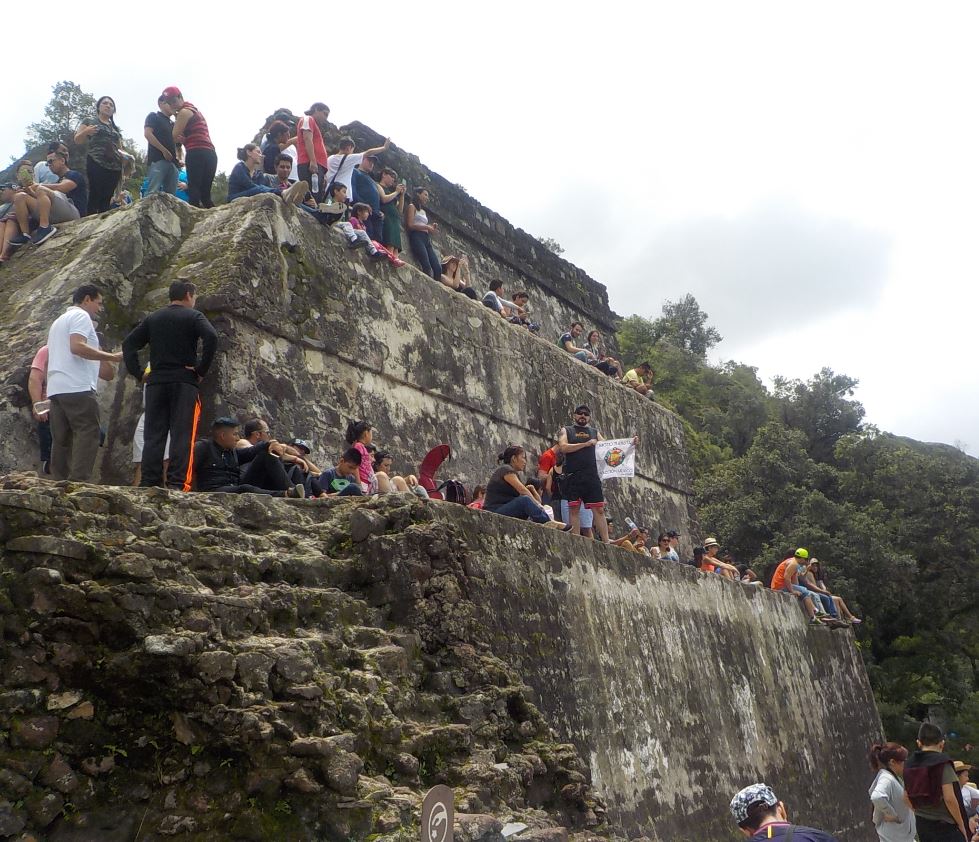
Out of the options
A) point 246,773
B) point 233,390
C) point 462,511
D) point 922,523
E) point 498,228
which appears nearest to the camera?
point 246,773

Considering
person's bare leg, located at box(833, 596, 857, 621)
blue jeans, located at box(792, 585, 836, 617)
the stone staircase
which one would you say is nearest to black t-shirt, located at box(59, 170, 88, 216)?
the stone staircase

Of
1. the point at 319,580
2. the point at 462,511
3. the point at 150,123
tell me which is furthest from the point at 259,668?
the point at 150,123

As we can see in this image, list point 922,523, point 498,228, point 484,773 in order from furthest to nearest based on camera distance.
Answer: point 922,523
point 498,228
point 484,773

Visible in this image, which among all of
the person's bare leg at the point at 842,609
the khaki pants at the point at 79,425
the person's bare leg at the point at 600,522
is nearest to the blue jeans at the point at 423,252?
the person's bare leg at the point at 600,522

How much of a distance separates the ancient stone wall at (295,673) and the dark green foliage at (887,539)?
1548 cm

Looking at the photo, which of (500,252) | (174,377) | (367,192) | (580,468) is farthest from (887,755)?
(500,252)

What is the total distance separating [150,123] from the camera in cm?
806

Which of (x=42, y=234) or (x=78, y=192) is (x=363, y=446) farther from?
(x=78, y=192)

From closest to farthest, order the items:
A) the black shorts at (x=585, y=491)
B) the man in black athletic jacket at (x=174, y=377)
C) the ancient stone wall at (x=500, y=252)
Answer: the man in black athletic jacket at (x=174, y=377), the black shorts at (x=585, y=491), the ancient stone wall at (x=500, y=252)

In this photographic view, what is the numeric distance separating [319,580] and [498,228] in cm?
949

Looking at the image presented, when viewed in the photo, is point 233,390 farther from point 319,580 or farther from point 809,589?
point 809,589

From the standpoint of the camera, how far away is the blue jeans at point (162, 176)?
8.19 meters

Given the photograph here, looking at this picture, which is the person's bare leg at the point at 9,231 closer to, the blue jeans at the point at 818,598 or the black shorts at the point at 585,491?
the black shorts at the point at 585,491

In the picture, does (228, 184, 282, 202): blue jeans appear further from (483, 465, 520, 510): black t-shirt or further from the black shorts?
the black shorts
